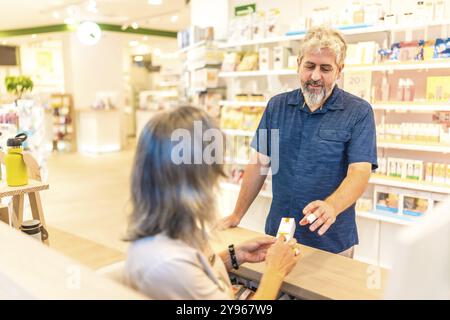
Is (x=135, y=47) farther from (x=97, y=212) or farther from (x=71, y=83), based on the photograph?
(x=97, y=212)

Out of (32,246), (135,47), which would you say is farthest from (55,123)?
(32,246)

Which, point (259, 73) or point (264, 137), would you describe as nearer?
point (264, 137)

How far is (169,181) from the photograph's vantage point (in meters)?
1.14

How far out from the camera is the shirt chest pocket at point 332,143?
6.52 feet

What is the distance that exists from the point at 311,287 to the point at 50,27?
11.3 m

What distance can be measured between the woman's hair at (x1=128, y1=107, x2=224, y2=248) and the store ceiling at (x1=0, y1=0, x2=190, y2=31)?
6930 mm

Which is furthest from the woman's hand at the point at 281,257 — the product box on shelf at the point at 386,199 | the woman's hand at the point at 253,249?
the product box on shelf at the point at 386,199

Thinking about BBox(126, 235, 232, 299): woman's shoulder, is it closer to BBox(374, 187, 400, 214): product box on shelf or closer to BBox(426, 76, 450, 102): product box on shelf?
BBox(426, 76, 450, 102): product box on shelf

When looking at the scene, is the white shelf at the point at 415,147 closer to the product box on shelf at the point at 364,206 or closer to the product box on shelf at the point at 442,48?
the product box on shelf at the point at 364,206

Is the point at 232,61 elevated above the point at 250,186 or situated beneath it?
elevated above

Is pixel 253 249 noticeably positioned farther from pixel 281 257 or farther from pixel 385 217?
pixel 385 217

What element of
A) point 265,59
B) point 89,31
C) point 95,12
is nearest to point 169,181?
point 265,59

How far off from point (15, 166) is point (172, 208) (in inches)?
77.1
